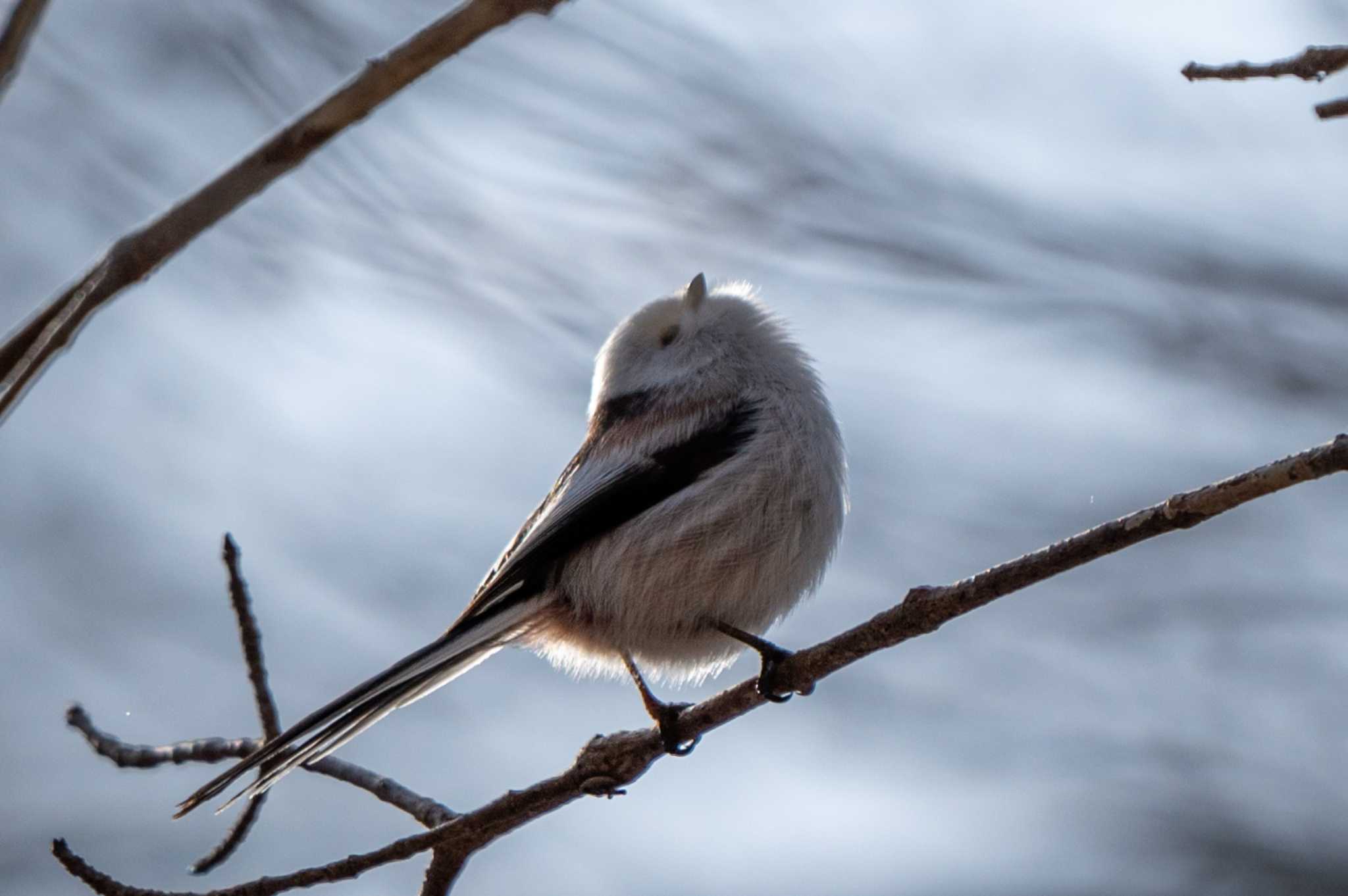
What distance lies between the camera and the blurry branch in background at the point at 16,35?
1512 mm

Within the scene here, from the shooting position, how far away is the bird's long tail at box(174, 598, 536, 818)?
8.54 ft

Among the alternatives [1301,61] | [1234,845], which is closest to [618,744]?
[1301,61]

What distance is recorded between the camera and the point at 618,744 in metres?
2.84

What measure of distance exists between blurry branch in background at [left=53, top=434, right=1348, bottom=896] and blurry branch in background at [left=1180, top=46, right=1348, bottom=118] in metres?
0.49

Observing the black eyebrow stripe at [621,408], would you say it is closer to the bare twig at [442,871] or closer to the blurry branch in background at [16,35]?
→ the bare twig at [442,871]

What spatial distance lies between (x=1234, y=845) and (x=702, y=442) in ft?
11.0

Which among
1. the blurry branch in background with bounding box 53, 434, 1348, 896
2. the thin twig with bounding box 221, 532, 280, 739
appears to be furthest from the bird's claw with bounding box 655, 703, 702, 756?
the thin twig with bounding box 221, 532, 280, 739

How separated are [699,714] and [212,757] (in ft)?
3.84

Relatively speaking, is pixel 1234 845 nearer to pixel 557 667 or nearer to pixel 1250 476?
pixel 557 667

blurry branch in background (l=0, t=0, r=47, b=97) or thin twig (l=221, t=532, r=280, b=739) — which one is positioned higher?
blurry branch in background (l=0, t=0, r=47, b=97)

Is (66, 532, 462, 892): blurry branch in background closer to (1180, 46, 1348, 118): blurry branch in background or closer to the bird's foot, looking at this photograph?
the bird's foot

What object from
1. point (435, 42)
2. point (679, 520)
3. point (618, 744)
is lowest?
point (618, 744)

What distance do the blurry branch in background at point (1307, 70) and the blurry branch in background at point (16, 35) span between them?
1.65 m

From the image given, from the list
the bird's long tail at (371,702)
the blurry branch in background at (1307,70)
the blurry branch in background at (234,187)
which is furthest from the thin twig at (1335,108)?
the bird's long tail at (371,702)
